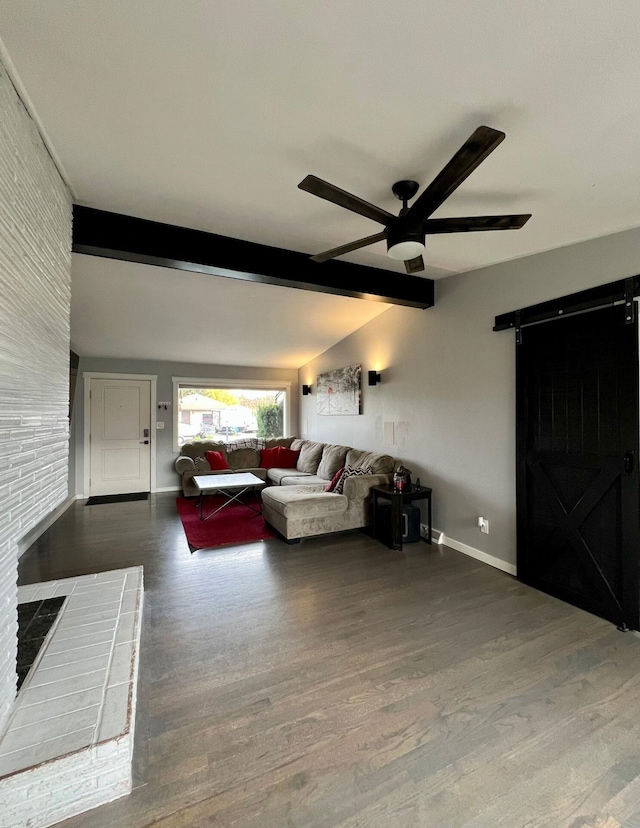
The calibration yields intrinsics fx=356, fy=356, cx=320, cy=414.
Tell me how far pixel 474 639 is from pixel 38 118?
348cm

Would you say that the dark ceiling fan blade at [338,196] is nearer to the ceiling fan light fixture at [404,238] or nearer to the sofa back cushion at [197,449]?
the ceiling fan light fixture at [404,238]

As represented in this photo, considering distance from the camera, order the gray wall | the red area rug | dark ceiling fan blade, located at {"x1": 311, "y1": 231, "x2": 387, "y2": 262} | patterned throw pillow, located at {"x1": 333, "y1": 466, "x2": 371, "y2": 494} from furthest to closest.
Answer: the gray wall
patterned throw pillow, located at {"x1": 333, "y1": 466, "x2": 371, "y2": 494}
the red area rug
dark ceiling fan blade, located at {"x1": 311, "y1": 231, "x2": 387, "y2": 262}

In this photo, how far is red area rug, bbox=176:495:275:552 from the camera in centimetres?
386

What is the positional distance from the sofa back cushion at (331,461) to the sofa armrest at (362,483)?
1079 mm

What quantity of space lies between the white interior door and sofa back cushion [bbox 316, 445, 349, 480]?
3.19 m

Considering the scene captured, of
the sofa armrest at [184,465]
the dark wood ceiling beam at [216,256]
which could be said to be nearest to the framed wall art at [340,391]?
the dark wood ceiling beam at [216,256]

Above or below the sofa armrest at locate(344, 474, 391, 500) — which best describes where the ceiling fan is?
above

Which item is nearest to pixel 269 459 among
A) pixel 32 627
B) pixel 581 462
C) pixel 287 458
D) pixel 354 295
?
pixel 287 458

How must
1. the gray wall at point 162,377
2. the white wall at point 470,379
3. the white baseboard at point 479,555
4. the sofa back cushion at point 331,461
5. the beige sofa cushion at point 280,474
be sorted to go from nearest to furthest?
the white wall at point 470,379
the white baseboard at point 479,555
the sofa back cushion at point 331,461
the beige sofa cushion at point 280,474
the gray wall at point 162,377

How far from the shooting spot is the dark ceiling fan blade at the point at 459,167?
4.30ft

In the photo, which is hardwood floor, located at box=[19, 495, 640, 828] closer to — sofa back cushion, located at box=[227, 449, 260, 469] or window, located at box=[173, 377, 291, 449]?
sofa back cushion, located at box=[227, 449, 260, 469]

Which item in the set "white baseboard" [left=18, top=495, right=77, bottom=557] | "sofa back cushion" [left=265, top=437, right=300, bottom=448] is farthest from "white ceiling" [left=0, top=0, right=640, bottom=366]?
"sofa back cushion" [left=265, top=437, right=300, bottom=448]

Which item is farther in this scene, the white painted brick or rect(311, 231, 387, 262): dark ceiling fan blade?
rect(311, 231, 387, 262): dark ceiling fan blade

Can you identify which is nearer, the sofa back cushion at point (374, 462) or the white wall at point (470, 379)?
the white wall at point (470, 379)
